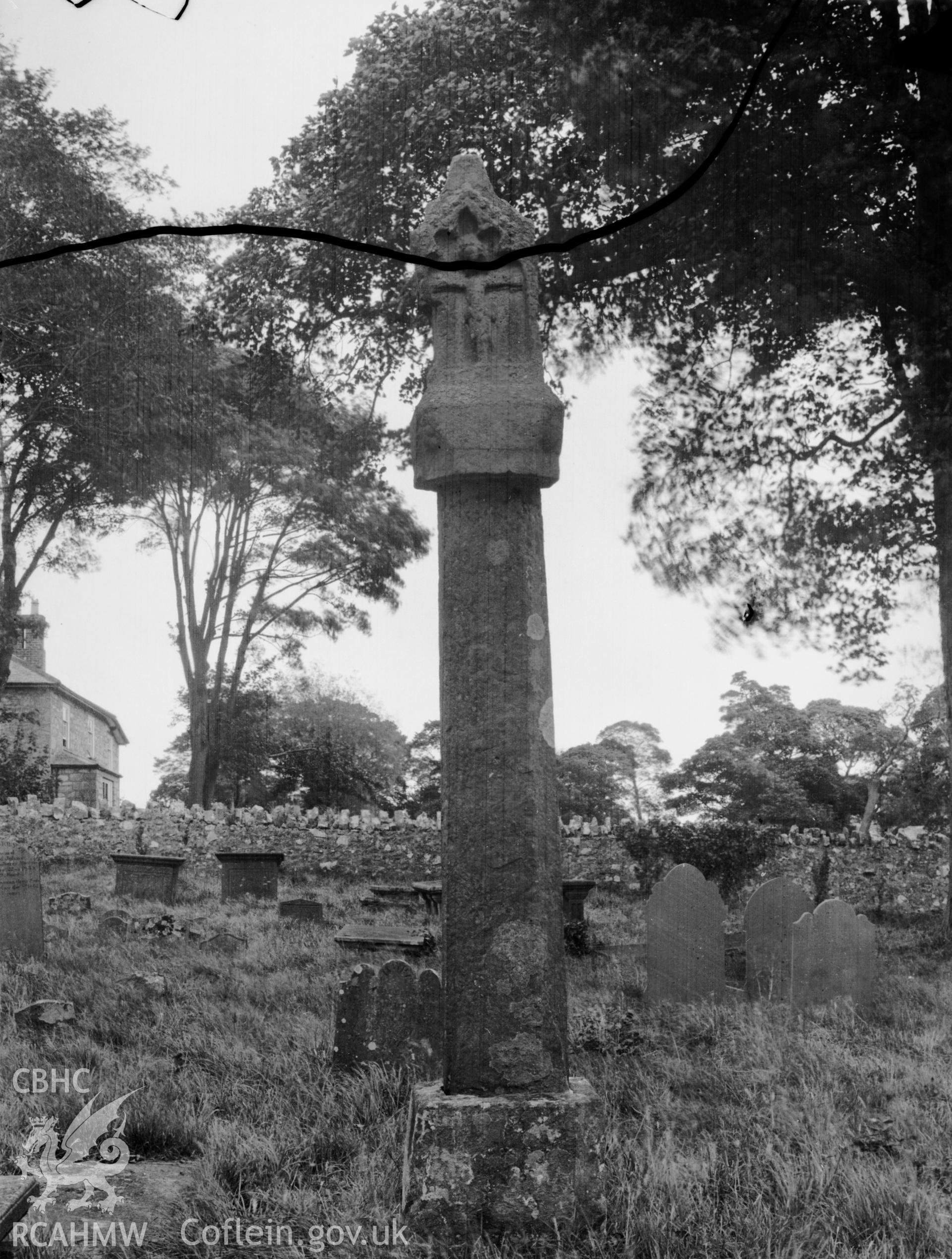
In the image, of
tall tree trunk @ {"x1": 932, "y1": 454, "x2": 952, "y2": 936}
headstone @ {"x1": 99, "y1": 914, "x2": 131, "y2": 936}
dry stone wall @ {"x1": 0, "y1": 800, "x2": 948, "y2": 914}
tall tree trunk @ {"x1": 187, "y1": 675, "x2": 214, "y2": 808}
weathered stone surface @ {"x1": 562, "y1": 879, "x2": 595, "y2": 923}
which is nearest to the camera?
headstone @ {"x1": 99, "y1": 914, "x2": 131, "y2": 936}

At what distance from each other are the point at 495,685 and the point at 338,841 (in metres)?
13.2

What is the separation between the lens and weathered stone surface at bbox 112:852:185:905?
1237cm

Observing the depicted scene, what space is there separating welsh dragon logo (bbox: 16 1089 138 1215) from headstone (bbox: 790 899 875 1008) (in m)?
4.66

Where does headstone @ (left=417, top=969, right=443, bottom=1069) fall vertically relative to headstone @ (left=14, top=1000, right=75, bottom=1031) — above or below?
above

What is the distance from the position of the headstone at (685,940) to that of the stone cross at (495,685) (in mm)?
3834

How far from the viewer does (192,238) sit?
15945mm

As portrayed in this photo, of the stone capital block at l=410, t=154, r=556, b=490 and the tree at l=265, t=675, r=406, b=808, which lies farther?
the tree at l=265, t=675, r=406, b=808

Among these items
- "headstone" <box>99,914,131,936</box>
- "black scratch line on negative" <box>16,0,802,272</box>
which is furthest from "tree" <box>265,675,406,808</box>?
"black scratch line on negative" <box>16,0,802,272</box>

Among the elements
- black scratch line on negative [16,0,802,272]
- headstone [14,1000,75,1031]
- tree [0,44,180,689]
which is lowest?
headstone [14,1000,75,1031]

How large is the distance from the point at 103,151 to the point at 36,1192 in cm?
1557

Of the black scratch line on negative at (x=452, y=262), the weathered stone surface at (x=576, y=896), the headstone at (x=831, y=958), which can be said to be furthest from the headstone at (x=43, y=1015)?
the weathered stone surface at (x=576, y=896)

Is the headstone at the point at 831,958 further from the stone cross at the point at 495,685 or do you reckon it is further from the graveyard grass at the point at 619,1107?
the stone cross at the point at 495,685

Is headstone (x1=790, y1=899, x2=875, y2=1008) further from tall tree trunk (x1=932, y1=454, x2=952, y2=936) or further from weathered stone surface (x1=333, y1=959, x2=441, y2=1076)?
weathered stone surface (x1=333, y1=959, x2=441, y2=1076)

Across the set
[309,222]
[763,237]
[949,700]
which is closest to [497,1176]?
[949,700]
